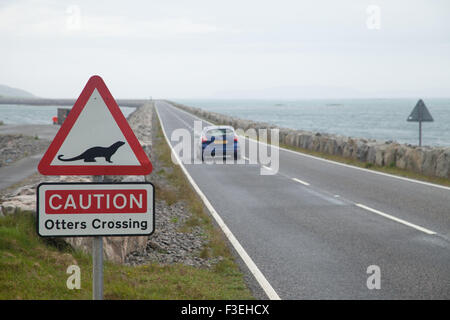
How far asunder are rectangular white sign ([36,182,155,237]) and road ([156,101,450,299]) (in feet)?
9.32

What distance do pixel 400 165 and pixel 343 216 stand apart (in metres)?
9.19

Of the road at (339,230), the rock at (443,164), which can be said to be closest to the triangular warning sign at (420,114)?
the rock at (443,164)

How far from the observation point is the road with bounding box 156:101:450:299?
6.67 m

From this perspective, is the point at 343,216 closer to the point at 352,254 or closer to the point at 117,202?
the point at 352,254

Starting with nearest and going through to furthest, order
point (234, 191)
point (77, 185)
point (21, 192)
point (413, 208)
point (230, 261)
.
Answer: point (77, 185), point (230, 261), point (21, 192), point (413, 208), point (234, 191)

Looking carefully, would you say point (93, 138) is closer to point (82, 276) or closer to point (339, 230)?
point (82, 276)

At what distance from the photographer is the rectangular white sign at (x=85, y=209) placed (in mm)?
3904

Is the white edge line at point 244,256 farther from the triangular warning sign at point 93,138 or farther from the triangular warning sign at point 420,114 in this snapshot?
the triangular warning sign at point 420,114

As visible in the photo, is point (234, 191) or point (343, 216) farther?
point (234, 191)

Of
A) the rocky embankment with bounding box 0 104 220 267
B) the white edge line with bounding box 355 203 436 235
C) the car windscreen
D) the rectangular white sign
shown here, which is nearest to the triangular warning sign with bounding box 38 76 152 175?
the rectangular white sign

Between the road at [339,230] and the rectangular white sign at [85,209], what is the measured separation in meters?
2.84

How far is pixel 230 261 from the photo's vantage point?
7.78 meters

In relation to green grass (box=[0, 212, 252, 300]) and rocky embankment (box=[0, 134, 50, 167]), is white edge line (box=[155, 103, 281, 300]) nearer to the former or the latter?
green grass (box=[0, 212, 252, 300])
